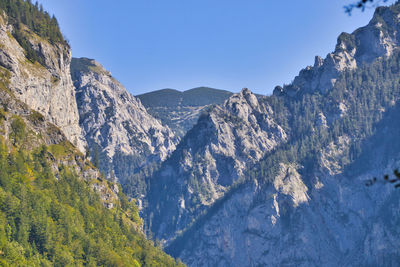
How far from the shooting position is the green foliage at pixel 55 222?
368 feet

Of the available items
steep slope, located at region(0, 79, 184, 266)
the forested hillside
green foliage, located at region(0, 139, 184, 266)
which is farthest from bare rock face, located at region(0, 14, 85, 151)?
green foliage, located at region(0, 139, 184, 266)

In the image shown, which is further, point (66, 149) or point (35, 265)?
point (66, 149)

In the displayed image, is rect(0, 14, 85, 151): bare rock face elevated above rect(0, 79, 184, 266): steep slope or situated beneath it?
elevated above

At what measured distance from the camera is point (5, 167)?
126m

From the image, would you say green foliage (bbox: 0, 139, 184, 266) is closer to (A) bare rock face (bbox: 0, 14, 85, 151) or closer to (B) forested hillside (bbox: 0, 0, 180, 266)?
(B) forested hillside (bbox: 0, 0, 180, 266)

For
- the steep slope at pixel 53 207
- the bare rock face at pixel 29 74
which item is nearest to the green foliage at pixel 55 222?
the steep slope at pixel 53 207

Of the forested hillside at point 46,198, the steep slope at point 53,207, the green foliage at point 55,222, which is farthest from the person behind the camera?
the forested hillside at point 46,198

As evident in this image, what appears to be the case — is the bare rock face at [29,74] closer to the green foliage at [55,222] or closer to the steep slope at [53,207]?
the steep slope at [53,207]

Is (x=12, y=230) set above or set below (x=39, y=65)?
below

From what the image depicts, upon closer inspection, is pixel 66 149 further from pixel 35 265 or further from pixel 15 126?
pixel 35 265

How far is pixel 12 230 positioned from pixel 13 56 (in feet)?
269

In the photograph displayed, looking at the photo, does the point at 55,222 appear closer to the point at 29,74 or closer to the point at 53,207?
the point at 53,207

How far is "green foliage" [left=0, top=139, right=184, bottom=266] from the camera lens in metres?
112

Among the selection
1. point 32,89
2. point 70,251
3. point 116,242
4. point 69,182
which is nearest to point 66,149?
point 69,182
